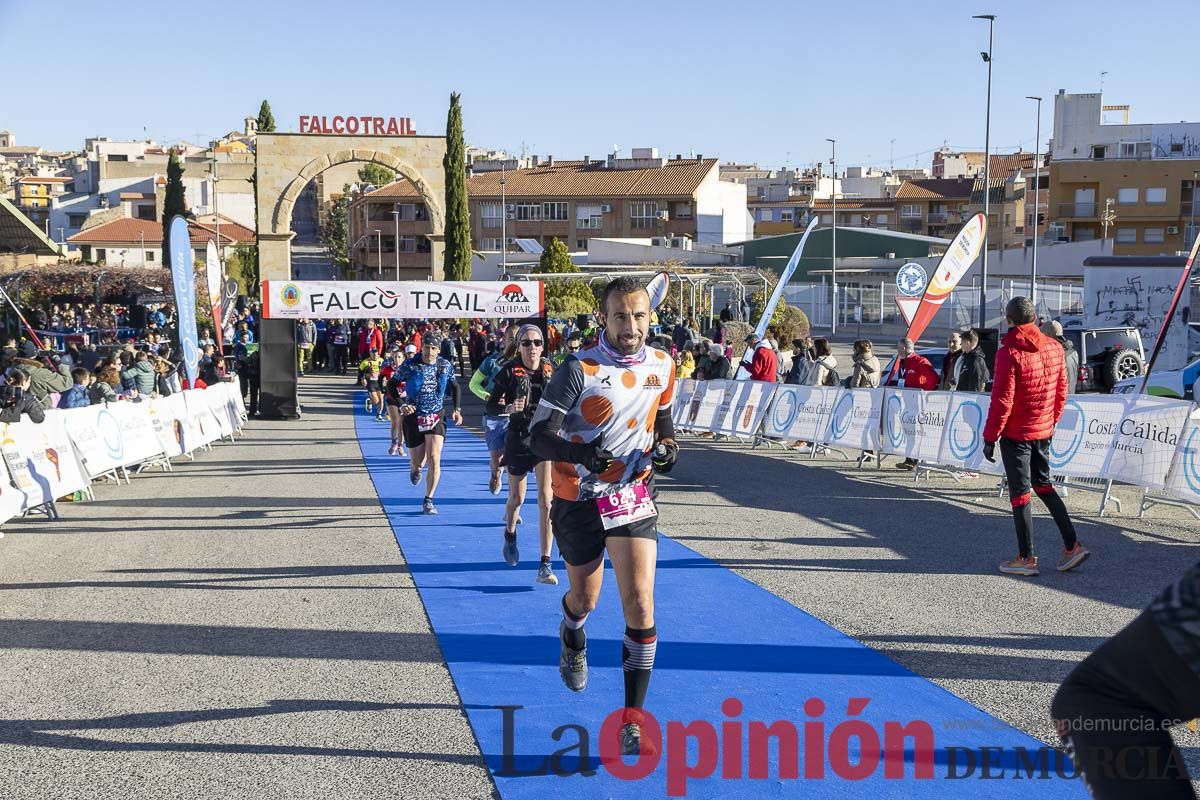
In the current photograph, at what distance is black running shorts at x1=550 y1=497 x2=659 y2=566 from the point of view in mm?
5371

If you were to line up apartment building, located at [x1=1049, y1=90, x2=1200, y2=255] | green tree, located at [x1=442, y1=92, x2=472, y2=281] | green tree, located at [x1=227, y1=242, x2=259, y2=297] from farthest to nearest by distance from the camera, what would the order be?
green tree, located at [x1=227, y1=242, x2=259, y2=297]
apartment building, located at [x1=1049, y1=90, x2=1200, y2=255]
green tree, located at [x1=442, y1=92, x2=472, y2=281]

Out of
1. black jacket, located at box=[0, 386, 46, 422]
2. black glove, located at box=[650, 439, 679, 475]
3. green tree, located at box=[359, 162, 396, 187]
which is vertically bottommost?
black jacket, located at box=[0, 386, 46, 422]

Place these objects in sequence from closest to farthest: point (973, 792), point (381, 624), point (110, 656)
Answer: point (973, 792)
point (110, 656)
point (381, 624)

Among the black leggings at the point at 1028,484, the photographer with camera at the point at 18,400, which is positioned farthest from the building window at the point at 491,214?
the black leggings at the point at 1028,484

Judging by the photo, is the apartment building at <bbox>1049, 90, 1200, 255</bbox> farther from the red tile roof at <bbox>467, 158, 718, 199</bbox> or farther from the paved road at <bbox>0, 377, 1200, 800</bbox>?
the paved road at <bbox>0, 377, 1200, 800</bbox>

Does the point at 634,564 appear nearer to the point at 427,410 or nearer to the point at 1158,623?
the point at 1158,623

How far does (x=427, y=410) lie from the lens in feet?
39.0

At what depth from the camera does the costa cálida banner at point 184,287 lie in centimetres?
1938

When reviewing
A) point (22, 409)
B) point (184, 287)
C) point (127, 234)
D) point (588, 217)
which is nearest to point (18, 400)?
point (22, 409)

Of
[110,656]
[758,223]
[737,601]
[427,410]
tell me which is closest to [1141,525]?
[737,601]

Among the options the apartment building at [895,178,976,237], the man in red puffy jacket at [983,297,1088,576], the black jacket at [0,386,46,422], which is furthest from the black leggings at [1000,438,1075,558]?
the apartment building at [895,178,976,237]

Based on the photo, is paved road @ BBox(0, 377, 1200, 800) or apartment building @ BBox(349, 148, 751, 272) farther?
apartment building @ BBox(349, 148, 751, 272)

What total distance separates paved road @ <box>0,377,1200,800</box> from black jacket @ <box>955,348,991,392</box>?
47.3 inches

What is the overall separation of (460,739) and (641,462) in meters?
1.52
